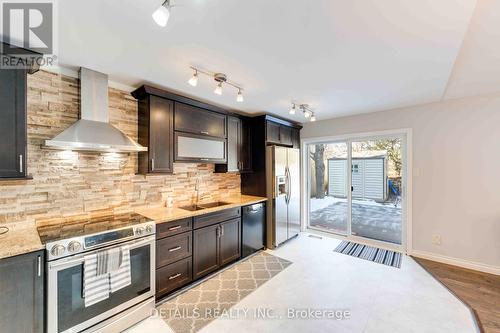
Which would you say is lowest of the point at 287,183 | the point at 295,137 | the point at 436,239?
the point at 436,239

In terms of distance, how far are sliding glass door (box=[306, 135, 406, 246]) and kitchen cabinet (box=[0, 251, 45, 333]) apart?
4.42 m

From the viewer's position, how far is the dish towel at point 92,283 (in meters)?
1.76

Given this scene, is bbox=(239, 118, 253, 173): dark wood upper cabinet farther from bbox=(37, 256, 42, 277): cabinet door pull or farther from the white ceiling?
bbox=(37, 256, 42, 277): cabinet door pull

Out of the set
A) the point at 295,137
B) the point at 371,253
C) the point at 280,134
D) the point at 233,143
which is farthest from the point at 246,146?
the point at 371,253

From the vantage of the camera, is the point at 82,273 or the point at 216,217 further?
→ the point at 216,217

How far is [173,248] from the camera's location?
2449 mm

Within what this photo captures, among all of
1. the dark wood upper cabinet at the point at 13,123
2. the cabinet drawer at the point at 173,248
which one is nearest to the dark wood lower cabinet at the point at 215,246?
the cabinet drawer at the point at 173,248

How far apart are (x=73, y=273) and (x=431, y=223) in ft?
15.2

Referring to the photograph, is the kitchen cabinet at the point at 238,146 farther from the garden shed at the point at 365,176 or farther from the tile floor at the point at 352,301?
the garden shed at the point at 365,176

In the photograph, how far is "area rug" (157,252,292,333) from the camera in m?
2.09

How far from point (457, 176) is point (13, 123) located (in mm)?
5264

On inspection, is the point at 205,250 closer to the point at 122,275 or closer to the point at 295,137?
the point at 122,275

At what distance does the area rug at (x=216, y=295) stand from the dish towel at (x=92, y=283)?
2.14ft

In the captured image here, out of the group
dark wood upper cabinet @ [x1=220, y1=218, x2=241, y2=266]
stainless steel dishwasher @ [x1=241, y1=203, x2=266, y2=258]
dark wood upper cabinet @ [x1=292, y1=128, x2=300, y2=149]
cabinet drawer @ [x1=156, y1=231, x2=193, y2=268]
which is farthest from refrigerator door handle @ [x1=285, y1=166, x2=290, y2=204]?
cabinet drawer @ [x1=156, y1=231, x2=193, y2=268]
